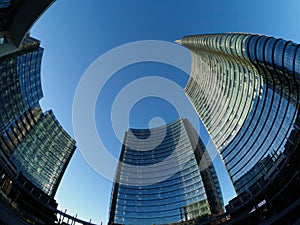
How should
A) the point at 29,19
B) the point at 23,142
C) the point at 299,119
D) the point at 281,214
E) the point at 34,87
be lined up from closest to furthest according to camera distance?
the point at 29,19 → the point at 281,214 → the point at 299,119 → the point at 23,142 → the point at 34,87

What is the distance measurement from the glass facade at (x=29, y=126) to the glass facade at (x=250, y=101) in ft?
224

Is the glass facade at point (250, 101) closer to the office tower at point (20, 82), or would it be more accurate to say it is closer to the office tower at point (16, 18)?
the office tower at point (16, 18)

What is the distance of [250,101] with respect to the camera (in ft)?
264

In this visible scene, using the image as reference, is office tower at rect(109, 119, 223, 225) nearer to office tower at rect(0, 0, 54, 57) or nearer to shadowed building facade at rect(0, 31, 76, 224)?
shadowed building facade at rect(0, 31, 76, 224)

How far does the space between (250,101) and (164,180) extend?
70852mm

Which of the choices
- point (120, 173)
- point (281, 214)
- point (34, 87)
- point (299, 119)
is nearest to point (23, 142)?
point (34, 87)

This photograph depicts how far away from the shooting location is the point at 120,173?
443 feet

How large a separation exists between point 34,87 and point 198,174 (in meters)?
94.4

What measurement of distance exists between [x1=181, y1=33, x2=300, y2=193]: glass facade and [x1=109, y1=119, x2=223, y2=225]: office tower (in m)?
27.3

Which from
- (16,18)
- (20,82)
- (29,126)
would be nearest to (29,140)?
(29,126)

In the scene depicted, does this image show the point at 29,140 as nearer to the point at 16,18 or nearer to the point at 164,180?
the point at 16,18

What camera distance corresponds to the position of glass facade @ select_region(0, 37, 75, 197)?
70.2m

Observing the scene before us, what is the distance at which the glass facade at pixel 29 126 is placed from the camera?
70250mm

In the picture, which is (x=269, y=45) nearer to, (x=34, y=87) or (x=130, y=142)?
(x=34, y=87)
